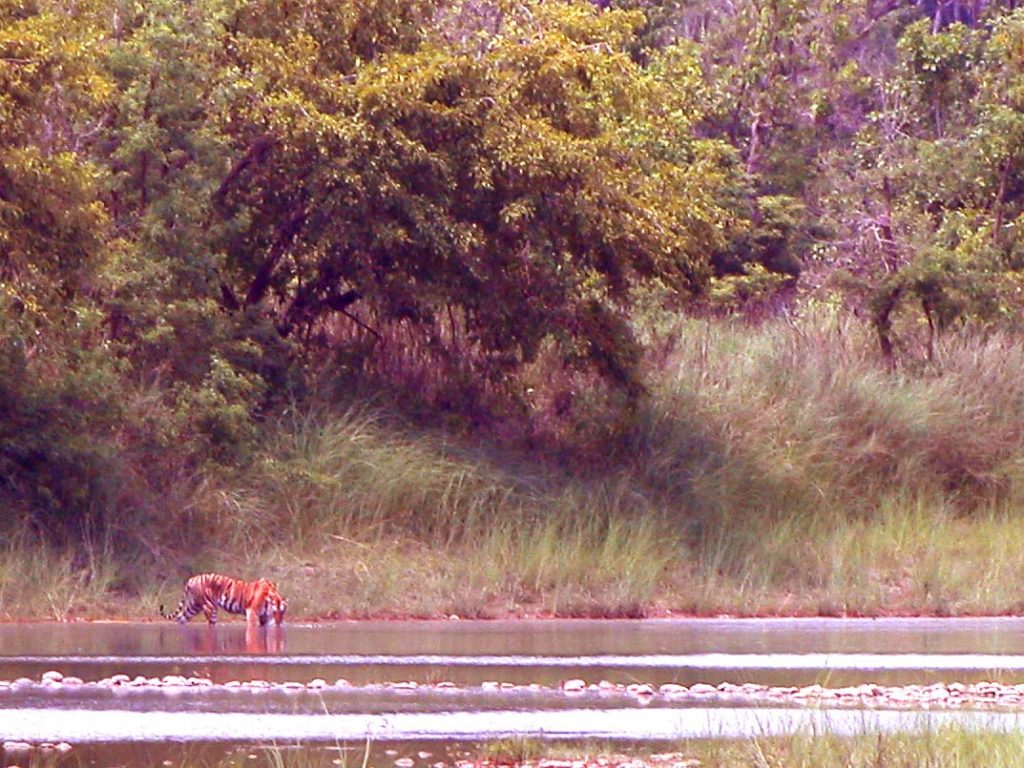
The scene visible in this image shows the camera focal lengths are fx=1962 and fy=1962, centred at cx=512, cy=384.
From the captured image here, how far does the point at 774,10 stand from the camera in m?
34.6

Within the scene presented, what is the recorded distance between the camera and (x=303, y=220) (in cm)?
2289

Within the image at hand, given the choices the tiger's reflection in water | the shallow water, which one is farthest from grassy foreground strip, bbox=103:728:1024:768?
the tiger's reflection in water

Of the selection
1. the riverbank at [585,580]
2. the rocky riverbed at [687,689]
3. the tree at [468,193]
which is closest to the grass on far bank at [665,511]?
the riverbank at [585,580]

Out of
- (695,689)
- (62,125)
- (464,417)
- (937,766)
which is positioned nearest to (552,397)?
(464,417)

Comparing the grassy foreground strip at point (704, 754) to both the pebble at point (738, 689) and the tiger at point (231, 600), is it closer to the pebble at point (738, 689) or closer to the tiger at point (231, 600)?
the pebble at point (738, 689)

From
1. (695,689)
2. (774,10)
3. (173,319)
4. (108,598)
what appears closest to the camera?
(695,689)

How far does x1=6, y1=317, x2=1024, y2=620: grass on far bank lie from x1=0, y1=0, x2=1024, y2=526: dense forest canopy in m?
0.77

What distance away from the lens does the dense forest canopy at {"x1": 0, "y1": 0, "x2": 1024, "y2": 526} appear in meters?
19.3

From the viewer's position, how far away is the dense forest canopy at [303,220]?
63.3 ft

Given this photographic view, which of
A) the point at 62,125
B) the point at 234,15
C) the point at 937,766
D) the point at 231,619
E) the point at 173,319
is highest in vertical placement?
the point at 234,15

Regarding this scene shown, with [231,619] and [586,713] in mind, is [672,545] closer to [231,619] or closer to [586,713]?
[231,619]

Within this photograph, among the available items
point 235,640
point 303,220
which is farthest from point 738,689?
point 303,220

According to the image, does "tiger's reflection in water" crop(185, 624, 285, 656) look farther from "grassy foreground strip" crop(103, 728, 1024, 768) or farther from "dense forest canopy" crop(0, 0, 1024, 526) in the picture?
"grassy foreground strip" crop(103, 728, 1024, 768)

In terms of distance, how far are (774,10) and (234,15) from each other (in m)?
14.3
